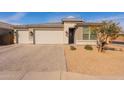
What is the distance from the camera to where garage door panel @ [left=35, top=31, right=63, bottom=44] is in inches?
1105

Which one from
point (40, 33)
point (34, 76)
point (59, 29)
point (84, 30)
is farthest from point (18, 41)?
point (34, 76)

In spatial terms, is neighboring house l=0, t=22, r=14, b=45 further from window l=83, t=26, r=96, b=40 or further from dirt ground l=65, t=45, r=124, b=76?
dirt ground l=65, t=45, r=124, b=76

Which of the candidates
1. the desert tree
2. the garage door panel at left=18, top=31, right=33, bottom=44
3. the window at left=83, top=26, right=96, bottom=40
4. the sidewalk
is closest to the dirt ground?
the sidewalk

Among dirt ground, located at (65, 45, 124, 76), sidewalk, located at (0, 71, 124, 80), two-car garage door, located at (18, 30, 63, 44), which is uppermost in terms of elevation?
two-car garage door, located at (18, 30, 63, 44)

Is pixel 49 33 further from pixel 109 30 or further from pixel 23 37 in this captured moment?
pixel 109 30

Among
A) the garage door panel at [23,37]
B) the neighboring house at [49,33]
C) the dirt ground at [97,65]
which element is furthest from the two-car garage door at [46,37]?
the dirt ground at [97,65]

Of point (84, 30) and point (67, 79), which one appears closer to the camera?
point (67, 79)

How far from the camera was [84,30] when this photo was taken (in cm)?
2569

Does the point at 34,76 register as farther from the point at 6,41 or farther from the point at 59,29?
the point at 6,41
